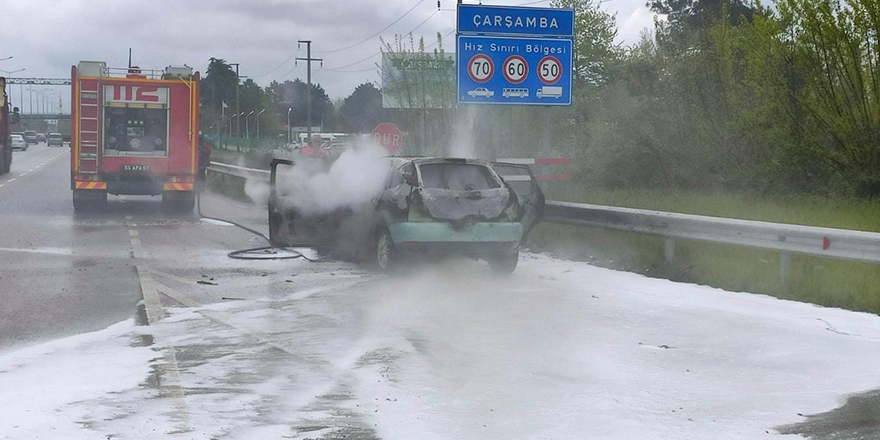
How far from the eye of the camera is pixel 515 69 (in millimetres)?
19906

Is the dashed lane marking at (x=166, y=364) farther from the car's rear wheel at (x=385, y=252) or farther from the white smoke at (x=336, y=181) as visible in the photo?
the car's rear wheel at (x=385, y=252)

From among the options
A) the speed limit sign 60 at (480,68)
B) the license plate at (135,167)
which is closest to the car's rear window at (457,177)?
the speed limit sign 60 at (480,68)

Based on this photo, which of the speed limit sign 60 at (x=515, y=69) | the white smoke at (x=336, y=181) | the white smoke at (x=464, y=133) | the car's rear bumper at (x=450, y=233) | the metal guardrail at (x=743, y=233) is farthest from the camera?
the white smoke at (x=464, y=133)

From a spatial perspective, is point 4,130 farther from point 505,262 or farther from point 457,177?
point 505,262

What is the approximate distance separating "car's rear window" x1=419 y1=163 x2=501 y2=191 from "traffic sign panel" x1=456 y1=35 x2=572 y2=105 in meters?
6.91

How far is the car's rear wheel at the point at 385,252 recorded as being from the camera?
1254 cm

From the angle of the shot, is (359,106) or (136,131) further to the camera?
(359,106)

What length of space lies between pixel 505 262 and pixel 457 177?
1190mm

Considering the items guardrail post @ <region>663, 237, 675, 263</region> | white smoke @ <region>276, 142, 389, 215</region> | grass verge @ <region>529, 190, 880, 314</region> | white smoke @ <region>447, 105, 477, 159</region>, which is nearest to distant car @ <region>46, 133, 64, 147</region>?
white smoke @ <region>447, 105, 477, 159</region>

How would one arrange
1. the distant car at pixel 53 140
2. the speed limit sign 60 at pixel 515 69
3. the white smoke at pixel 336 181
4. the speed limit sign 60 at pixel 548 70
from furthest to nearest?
the distant car at pixel 53 140
the speed limit sign 60 at pixel 548 70
the speed limit sign 60 at pixel 515 69
the white smoke at pixel 336 181

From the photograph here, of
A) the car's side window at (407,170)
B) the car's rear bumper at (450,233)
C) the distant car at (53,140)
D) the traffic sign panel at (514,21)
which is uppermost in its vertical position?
the traffic sign panel at (514,21)

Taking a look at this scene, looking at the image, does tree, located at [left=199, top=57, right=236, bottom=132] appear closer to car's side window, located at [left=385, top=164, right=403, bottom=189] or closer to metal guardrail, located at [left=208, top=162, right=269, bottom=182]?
metal guardrail, located at [left=208, top=162, right=269, bottom=182]

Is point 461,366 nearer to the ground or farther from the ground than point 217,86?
nearer to the ground

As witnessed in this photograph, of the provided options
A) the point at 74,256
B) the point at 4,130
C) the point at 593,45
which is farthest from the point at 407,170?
the point at 593,45
